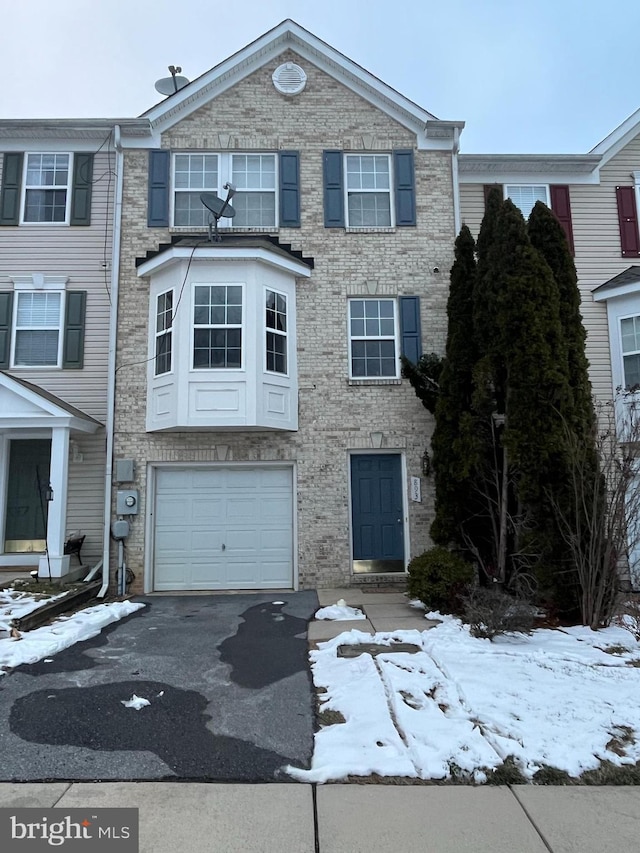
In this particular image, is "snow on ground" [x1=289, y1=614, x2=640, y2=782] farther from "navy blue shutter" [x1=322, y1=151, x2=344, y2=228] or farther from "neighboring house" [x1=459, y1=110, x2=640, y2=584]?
"navy blue shutter" [x1=322, y1=151, x2=344, y2=228]

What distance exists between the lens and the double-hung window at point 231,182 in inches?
441

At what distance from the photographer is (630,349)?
11469 mm

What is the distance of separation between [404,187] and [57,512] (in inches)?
338

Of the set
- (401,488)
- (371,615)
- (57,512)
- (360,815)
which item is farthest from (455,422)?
(57,512)

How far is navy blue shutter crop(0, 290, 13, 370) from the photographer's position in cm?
1102

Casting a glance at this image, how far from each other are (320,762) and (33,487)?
897cm

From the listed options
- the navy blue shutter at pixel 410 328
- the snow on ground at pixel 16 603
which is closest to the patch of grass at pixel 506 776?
the snow on ground at pixel 16 603

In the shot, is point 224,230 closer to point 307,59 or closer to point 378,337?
point 378,337

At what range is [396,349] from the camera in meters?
10.9

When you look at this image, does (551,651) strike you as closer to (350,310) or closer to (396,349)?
(396,349)

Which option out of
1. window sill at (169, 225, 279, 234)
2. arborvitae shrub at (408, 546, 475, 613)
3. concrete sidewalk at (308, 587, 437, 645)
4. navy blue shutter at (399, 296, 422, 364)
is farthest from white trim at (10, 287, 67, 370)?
arborvitae shrub at (408, 546, 475, 613)

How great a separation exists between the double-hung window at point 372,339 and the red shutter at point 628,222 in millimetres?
5286

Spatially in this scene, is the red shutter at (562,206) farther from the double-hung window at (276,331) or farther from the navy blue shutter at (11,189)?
the navy blue shutter at (11,189)

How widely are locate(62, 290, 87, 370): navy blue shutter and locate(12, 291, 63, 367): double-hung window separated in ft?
0.51
